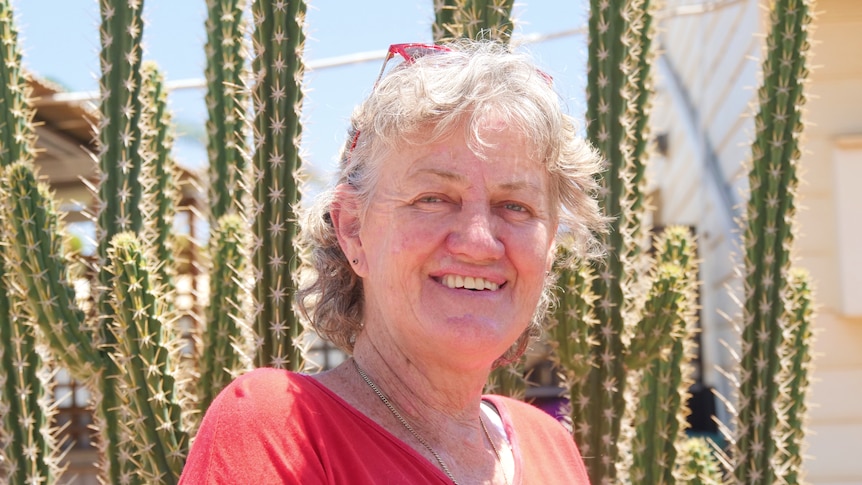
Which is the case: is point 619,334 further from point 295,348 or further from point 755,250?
point 295,348

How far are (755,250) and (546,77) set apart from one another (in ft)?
5.90

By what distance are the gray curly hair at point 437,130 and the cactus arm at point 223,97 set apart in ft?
5.08

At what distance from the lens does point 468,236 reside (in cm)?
177

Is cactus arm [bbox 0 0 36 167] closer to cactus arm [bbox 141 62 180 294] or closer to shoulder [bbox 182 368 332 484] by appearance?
cactus arm [bbox 141 62 180 294]

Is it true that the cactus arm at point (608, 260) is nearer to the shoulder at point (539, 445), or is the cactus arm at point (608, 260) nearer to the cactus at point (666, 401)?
the cactus at point (666, 401)

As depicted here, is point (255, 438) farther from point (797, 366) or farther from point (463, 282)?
point (797, 366)

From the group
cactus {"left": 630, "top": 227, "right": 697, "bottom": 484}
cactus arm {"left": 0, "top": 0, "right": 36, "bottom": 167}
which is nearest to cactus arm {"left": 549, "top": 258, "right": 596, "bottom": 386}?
cactus {"left": 630, "top": 227, "right": 697, "bottom": 484}

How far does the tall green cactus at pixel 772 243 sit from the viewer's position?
3.40 meters

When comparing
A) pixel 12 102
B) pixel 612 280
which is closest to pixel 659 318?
pixel 612 280

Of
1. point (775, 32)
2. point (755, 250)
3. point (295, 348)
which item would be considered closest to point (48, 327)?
point (295, 348)

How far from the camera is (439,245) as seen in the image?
180 cm

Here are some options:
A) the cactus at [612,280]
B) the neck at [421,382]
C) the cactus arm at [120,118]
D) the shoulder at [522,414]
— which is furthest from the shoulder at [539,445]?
the cactus arm at [120,118]

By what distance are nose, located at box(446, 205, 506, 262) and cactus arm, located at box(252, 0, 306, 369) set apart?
42.7 inches

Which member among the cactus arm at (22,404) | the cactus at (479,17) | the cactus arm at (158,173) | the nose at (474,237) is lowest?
the cactus arm at (22,404)
